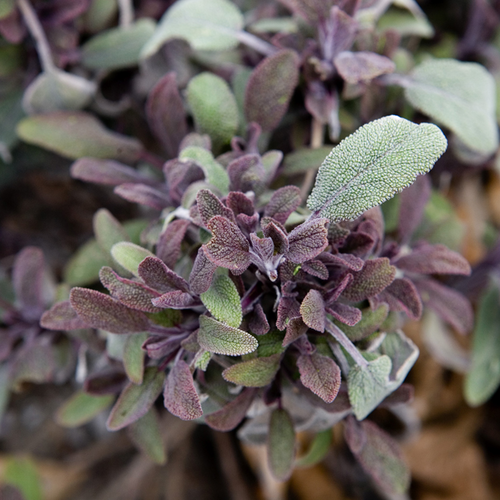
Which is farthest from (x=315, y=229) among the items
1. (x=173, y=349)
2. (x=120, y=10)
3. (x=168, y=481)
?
(x=168, y=481)

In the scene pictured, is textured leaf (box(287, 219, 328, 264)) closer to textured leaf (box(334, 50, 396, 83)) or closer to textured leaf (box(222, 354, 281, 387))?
textured leaf (box(222, 354, 281, 387))

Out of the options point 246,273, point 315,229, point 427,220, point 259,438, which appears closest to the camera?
point 315,229

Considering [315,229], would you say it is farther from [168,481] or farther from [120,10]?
[168,481]

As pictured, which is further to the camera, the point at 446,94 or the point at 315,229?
the point at 446,94

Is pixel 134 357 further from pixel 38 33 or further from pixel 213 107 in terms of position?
pixel 38 33

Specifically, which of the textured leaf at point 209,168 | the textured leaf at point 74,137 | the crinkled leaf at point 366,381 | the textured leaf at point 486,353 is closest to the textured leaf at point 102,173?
the textured leaf at point 74,137

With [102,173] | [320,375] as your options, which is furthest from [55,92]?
[320,375]
